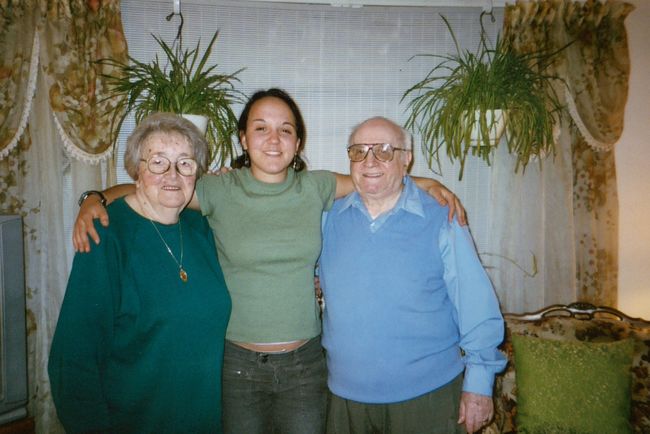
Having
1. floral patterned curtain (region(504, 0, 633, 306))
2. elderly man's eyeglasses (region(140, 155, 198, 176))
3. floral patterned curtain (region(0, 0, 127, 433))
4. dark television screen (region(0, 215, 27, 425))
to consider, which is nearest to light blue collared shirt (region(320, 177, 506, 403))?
elderly man's eyeglasses (region(140, 155, 198, 176))

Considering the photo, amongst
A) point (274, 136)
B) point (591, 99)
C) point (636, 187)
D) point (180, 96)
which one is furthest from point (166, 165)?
point (636, 187)

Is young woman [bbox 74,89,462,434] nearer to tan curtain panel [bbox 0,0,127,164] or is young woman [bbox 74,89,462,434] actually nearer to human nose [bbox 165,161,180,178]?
human nose [bbox 165,161,180,178]

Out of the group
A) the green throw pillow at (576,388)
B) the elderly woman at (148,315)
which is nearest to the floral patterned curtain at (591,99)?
the green throw pillow at (576,388)

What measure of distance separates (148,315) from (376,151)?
0.99m

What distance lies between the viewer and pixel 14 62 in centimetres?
213

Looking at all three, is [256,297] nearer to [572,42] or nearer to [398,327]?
[398,327]

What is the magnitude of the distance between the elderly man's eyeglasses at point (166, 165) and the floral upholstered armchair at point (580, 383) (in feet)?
5.54

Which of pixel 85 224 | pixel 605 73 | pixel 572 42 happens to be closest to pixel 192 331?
pixel 85 224

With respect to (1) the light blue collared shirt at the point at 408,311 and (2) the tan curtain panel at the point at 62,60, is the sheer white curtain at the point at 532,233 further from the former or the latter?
(2) the tan curtain panel at the point at 62,60

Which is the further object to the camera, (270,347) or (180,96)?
(180,96)

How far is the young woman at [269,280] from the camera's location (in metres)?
1.35

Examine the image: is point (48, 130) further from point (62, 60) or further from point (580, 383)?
point (580, 383)

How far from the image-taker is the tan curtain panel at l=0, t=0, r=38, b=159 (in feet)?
6.96

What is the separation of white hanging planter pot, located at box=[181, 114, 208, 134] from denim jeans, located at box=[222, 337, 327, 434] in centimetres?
106
